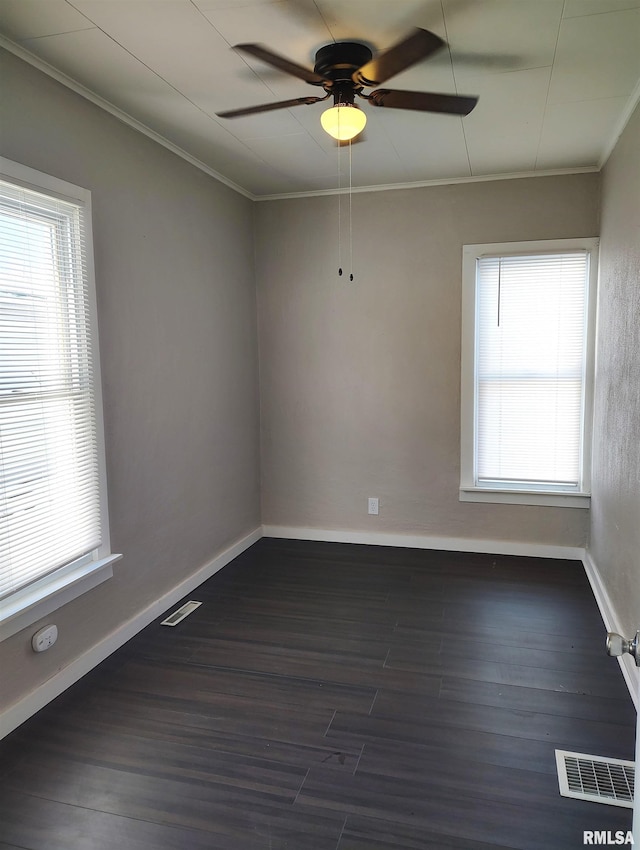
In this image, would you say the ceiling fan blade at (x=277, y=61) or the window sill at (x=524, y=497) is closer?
the ceiling fan blade at (x=277, y=61)

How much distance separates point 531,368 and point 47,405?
10.1 feet

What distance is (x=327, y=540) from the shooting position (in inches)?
177

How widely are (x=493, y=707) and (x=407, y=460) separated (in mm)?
2129

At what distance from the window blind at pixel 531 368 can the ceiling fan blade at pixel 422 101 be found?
1.80 m

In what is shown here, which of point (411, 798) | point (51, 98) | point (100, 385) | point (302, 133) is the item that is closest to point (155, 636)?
point (100, 385)

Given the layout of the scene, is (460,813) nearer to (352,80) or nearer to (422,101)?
(422,101)

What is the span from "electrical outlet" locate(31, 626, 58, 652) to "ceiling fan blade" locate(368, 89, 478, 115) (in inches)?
99.6

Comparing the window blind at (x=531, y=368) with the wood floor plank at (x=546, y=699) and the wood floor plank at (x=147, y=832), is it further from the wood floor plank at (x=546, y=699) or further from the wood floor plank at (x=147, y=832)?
the wood floor plank at (x=147, y=832)

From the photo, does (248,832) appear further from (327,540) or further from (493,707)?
(327,540)

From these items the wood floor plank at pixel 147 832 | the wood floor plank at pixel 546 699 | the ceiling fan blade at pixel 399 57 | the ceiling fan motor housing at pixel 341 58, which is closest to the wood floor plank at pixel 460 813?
the wood floor plank at pixel 147 832

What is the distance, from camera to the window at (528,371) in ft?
12.7

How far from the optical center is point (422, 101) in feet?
7.42

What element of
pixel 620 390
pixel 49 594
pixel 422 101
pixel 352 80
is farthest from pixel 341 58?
pixel 49 594

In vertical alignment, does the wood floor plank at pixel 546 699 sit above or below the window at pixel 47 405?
below
